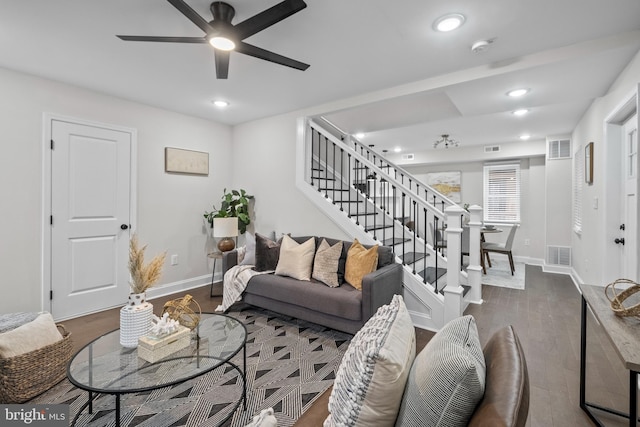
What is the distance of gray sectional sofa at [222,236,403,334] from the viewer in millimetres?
2656

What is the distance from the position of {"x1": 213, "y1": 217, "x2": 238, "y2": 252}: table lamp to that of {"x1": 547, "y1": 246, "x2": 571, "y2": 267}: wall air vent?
5.67 metres

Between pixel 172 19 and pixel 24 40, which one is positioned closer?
pixel 172 19

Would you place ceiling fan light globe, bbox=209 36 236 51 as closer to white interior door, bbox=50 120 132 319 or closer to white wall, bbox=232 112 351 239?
white wall, bbox=232 112 351 239

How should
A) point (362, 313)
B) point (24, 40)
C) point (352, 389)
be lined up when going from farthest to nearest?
point (362, 313) < point (24, 40) < point (352, 389)

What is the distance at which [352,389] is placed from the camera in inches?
35.8

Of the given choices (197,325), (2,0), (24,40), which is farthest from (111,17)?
(197,325)

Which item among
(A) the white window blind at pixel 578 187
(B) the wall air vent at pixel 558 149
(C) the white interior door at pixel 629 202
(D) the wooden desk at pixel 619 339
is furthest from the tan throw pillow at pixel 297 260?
(B) the wall air vent at pixel 558 149

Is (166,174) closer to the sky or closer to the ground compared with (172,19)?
closer to the ground

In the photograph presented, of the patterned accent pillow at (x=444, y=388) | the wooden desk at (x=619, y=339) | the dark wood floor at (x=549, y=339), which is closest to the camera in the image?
the patterned accent pillow at (x=444, y=388)

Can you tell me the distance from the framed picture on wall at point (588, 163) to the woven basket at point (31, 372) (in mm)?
5635

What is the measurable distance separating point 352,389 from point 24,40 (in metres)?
3.43

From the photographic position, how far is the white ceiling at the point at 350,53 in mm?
2039

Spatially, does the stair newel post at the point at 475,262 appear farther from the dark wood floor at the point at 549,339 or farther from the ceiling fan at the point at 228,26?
the ceiling fan at the point at 228,26

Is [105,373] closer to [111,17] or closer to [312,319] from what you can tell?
[312,319]
